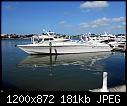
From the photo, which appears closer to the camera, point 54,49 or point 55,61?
point 55,61

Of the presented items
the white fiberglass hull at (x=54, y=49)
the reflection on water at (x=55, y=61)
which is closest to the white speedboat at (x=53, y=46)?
the white fiberglass hull at (x=54, y=49)

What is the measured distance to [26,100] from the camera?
852cm

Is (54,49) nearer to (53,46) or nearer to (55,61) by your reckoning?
(53,46)

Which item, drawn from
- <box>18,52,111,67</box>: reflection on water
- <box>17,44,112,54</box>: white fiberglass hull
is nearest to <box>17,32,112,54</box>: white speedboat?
<box>17,44,112,54</box>: white fiberglass hull

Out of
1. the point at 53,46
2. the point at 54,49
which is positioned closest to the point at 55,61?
the point at 53,46

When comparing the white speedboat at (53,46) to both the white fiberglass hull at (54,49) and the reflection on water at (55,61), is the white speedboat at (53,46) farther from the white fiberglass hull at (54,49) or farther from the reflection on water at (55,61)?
the reflection on water at (55,61)

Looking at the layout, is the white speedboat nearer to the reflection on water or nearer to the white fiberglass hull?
the white fiberglass hull

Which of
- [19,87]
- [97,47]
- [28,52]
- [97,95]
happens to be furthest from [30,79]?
[97,47]

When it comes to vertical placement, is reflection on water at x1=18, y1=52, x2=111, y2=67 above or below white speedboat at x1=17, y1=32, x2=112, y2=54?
below

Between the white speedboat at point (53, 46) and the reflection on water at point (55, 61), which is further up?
the white speedboat at point (53, 46)

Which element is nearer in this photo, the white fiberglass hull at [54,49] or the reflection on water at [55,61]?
the reflection on water at [55,61]

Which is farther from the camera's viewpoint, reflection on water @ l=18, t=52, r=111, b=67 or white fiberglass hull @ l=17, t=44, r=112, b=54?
white fiberglass hull @ l=17, t=44, r=112, b=54

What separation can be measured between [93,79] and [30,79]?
460 cm

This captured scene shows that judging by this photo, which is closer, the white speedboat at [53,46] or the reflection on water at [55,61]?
the reflection on water at [55,61]
